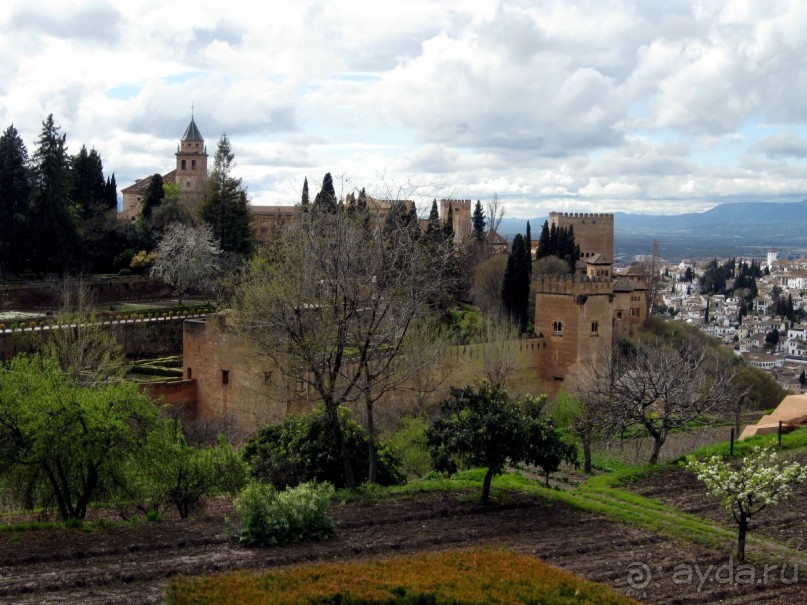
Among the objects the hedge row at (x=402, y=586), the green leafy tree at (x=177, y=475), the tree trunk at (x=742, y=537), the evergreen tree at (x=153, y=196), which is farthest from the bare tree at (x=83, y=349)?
the evergreen tree at (x=153, y=196)

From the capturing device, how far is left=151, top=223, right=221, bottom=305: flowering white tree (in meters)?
39.2

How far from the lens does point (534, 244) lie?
2382 inches

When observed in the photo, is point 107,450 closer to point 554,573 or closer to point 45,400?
point 45,400

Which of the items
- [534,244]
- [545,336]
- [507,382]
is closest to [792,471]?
[507,382]

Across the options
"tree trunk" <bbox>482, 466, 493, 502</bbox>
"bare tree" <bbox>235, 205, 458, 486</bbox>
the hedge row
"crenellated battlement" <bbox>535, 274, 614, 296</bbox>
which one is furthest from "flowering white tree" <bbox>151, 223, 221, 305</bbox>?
the hedge row

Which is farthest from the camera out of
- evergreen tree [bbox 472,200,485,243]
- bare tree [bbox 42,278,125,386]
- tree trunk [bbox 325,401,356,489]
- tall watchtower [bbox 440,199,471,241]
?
tall watchtower [bbox 440,199,471,241]

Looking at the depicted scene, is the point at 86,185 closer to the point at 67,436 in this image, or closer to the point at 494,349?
the point at 494,349

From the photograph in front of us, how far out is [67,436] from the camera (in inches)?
496

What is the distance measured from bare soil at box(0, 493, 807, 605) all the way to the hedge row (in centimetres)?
88

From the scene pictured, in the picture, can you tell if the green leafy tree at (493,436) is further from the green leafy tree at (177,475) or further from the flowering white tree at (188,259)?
the flowering white tree at (188,259)

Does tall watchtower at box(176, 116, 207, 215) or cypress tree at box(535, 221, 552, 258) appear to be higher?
tall watchtower at box(176, 116, 207, 215)

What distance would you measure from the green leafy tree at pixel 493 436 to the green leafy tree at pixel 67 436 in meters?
4.30

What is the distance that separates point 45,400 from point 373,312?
16.8 feet

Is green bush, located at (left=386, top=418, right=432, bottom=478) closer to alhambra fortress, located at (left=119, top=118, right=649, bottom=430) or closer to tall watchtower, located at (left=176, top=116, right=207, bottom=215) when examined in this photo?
alhambra fortress, located at (left=119, top=118, right=649, bottom=430)
